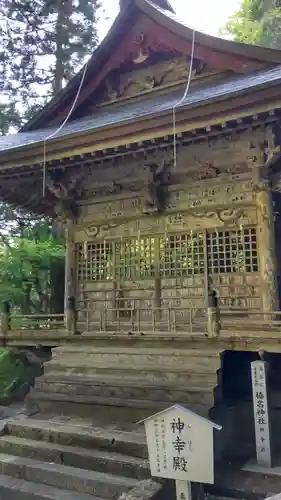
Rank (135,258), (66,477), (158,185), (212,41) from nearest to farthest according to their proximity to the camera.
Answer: (66,477), (158,185), (212,41), (135,258)

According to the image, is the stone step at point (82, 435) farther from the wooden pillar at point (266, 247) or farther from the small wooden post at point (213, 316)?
the wooden pillar at point (266, 247)

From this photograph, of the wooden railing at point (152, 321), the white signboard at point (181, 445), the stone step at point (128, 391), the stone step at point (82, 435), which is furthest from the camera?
the wooden railing at point (152, 321)

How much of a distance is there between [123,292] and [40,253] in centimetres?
502

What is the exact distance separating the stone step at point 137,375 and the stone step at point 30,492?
196 centimetres

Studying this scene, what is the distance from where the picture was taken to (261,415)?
6203 millimetres

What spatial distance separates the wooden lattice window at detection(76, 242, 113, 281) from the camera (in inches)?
376

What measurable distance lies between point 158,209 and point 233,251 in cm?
183

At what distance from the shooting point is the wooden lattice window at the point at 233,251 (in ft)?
26.1

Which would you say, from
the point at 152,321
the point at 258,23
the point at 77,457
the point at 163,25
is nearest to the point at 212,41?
the point at 163,25

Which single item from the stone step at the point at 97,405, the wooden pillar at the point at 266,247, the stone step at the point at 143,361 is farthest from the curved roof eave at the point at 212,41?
the stone step at the point at 97,405

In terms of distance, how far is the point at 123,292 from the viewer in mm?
9242

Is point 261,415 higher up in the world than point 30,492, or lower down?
higher up

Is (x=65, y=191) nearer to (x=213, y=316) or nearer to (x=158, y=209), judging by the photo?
(x=158, y=209)

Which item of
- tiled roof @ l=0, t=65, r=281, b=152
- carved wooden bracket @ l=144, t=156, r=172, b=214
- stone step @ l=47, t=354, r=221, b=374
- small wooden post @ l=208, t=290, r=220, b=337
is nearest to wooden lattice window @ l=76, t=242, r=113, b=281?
carved wooden bracket @ l=144, t=156, r=172, b=214
